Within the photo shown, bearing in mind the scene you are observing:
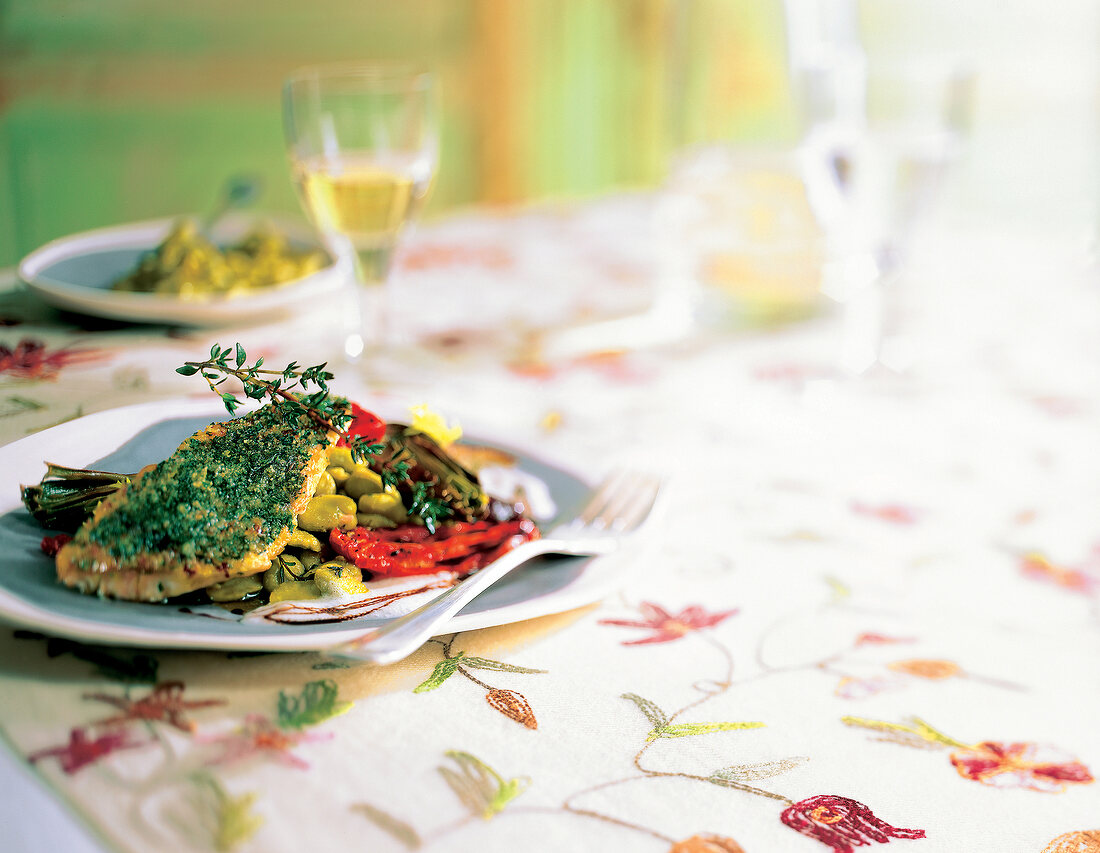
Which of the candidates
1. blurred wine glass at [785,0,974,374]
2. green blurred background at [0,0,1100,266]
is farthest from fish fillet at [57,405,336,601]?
green blurred background at [0,0,1100,266]

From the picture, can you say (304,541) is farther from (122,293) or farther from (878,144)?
(878,144)

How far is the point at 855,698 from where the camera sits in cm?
37

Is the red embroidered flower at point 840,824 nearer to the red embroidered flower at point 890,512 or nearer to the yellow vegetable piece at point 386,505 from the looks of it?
the yellow vegetable piece at point 386,505

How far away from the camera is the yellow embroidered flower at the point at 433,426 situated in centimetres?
40

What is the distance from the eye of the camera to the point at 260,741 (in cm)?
28

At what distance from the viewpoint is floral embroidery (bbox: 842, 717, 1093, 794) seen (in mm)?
325

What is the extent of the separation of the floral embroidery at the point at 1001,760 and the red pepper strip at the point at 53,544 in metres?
0.26

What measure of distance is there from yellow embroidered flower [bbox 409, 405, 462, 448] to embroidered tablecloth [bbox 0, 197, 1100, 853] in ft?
0.15

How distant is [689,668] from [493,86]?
2394mm

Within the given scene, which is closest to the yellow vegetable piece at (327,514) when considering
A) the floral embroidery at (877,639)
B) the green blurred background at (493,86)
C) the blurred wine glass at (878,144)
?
the floral embroidery at (877,639)

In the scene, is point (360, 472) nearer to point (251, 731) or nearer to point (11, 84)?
point (251, 731)

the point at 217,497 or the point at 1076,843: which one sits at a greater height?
the point at 217,497

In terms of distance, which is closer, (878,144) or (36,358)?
(36,358)

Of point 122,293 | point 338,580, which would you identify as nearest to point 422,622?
point 338,580
